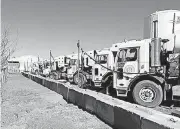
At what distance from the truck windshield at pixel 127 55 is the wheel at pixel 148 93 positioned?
1.21 meters

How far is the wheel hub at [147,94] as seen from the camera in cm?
797

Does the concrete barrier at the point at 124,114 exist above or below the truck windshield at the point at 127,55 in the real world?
below

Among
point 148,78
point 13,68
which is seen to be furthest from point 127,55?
point 13,68

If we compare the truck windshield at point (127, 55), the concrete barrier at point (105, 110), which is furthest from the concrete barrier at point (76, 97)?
the truck windshield at point (127, 55)

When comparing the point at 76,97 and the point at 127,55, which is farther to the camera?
the point at 127,55

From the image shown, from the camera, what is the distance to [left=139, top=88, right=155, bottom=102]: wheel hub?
797 centimetres

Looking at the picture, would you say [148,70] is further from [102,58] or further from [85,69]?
[85,69]

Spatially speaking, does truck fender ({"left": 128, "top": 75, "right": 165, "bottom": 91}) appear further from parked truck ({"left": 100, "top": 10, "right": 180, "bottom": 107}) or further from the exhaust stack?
the exhaust stack

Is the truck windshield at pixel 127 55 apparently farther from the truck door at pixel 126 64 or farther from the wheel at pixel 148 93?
the wheel at pixel 148 93

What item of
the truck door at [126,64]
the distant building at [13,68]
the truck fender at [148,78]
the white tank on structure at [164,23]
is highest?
the white tank on structure at [164,23]

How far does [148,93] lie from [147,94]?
58 millimetres

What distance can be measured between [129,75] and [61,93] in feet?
12.3

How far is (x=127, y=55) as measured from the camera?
9117 mm

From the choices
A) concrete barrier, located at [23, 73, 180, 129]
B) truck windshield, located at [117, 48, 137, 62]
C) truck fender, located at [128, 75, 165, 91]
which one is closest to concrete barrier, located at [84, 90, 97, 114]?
concrete barrier, located at [23, 73, 180, 129]
